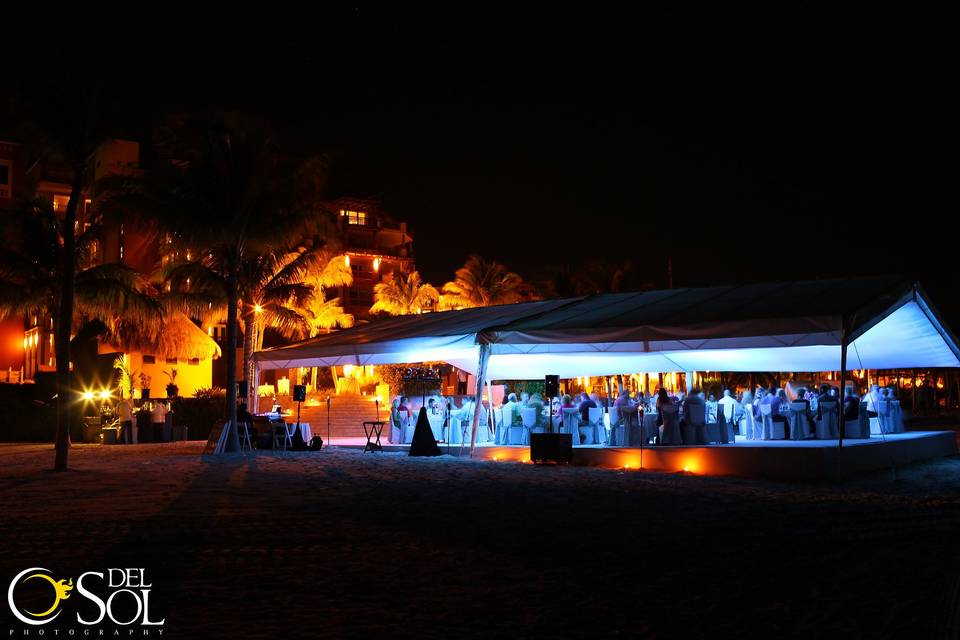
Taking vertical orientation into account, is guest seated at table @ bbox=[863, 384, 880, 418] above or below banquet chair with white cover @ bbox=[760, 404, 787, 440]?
above

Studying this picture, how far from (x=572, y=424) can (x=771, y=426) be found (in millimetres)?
4171

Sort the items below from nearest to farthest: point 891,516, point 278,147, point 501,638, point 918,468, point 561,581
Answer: point 501,638, point 561,581, point 891,516, point 918,468, point 278,147

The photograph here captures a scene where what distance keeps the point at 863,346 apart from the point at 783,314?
583cm

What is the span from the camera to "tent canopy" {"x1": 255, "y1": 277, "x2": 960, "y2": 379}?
15.2 meters

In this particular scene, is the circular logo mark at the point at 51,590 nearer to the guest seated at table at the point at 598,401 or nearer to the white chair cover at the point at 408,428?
the guest seated at table at the point at 598,401

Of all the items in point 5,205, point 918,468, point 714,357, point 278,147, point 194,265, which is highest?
point 5,205

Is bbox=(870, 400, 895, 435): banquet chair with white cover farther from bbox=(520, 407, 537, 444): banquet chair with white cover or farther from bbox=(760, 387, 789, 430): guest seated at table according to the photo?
bbox=(520, 407, 537, 444): banquet chair with white cover

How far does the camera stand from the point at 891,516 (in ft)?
31.9

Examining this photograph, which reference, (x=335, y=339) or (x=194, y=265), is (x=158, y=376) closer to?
(x=194, y=265)

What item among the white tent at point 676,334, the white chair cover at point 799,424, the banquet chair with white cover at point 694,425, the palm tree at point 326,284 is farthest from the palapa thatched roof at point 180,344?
the white chair cover at point 799,424

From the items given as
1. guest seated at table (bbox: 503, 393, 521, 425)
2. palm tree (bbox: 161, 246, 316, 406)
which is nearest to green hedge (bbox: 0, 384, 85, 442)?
palm tree (bbox: 161, 246, 316, 406)

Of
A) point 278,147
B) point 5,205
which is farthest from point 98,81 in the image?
point 5,205

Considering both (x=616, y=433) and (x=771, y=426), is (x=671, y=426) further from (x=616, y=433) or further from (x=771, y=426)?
(x=771, y=426)

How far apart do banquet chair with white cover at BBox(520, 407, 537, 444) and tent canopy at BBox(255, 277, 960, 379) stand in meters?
1.48
